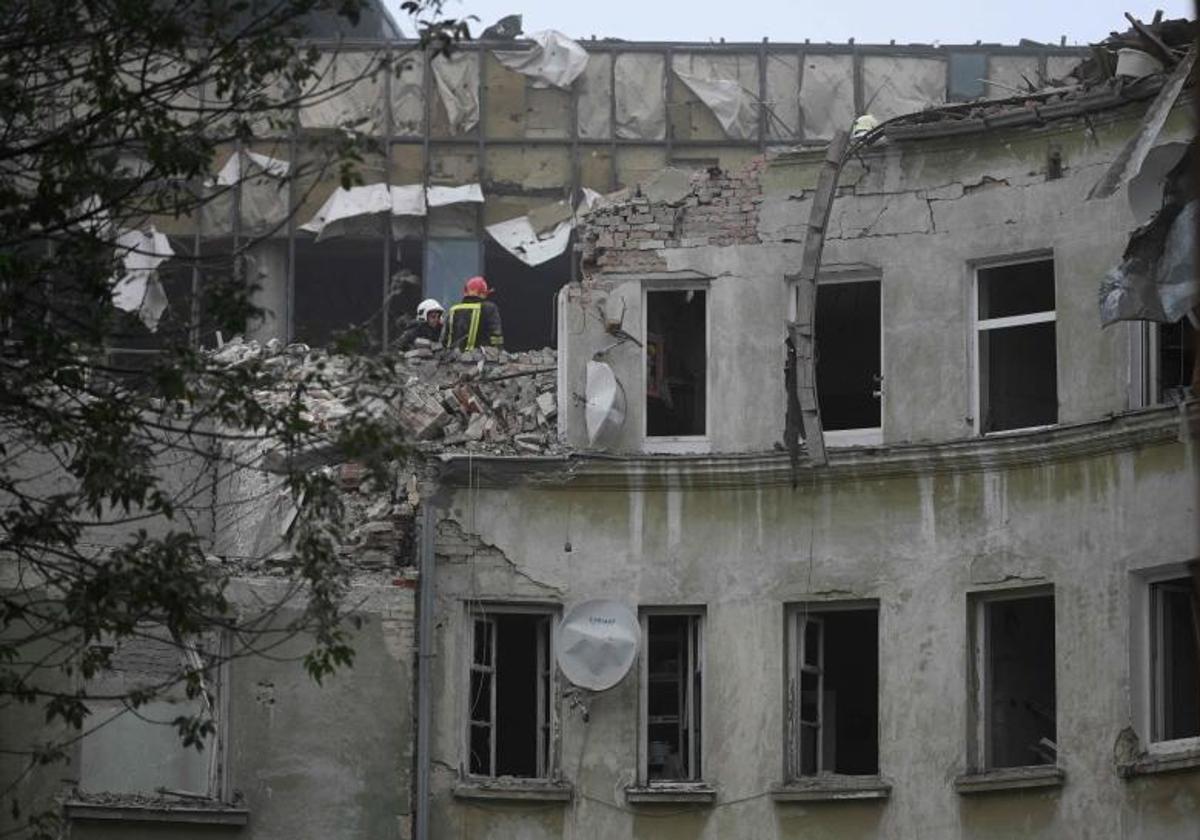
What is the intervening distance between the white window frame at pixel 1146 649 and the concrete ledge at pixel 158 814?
818 centimetres

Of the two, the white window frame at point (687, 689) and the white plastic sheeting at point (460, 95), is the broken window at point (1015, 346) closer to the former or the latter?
the white window frame at point (687, 689)

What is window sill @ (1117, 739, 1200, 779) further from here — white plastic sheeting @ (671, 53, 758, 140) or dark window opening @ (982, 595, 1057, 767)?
white plastic sheeting @ (671, 53, 758, 140)

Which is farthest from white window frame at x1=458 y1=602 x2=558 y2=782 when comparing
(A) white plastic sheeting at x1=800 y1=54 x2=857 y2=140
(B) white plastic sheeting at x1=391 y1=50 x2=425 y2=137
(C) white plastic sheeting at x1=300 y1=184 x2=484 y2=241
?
(A) white plastic sheeting at x1=800 y1=54 x2=857 y2=140

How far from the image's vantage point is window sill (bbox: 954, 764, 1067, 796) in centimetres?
2919

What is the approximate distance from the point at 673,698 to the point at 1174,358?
225 inches

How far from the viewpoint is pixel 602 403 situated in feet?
103

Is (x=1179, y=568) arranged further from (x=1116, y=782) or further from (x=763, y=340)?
(x=763, y=340)

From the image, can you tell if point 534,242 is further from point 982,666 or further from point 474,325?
point 982,666

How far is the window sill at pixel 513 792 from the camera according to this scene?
3075cm

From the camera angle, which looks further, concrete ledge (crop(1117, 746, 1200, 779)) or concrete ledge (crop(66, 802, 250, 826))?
concrete ledge (crop(66, 802, 250, 826))

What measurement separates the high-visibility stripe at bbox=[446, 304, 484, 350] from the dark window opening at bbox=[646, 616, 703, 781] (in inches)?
154

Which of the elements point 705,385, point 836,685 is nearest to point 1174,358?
point 836,685

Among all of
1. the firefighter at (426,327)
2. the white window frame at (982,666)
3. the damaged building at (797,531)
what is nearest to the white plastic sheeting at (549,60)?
the firefighter at (426,327)

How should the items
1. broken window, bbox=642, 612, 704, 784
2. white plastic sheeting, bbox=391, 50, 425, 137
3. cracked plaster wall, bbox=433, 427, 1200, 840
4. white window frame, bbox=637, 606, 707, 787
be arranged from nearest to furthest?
1. cracked plaster wall, bbox=433, 427, 1200, 840
2. white window frame, bbox=637, 606, 707, 787
3. broken window, bbox=642, 612, 704, 784
4. white plastic sheeting, bbox=391, 50, 425, 137
